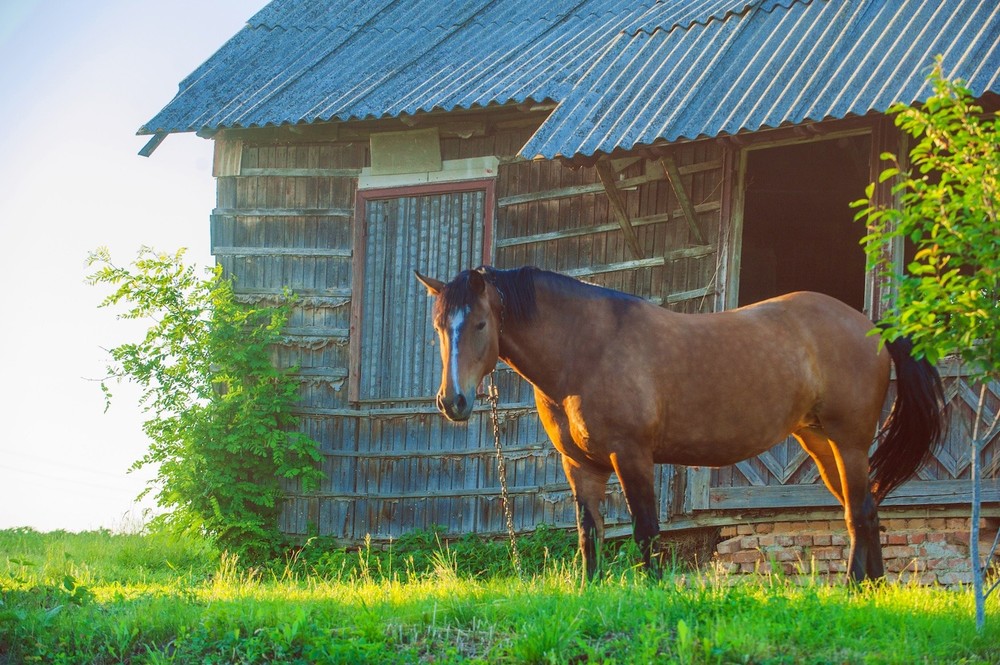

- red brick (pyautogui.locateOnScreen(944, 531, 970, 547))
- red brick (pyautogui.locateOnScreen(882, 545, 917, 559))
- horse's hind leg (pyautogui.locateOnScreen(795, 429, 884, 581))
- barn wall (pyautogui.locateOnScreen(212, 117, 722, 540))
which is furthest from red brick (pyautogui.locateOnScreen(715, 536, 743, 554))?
horse's hind leg (pyautogui.locateOnScreen(795, 429, 884, 581))

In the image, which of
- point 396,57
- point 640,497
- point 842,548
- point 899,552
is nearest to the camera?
point 640,497

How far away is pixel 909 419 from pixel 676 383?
1.62m

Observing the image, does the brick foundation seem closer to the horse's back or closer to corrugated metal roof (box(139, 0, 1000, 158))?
the horse's back

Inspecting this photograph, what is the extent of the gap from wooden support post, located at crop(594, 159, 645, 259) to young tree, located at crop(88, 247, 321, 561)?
369 cm

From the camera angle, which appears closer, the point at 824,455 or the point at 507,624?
the point at 507,624

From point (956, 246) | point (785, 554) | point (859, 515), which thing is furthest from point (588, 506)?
point (785, 554)

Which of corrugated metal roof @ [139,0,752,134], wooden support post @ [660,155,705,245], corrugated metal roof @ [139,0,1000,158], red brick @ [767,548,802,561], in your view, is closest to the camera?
corrugated metal roof @ [139,0,1000,158]

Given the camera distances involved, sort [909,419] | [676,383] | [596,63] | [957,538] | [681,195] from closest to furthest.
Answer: [676,383] → [909,419] → [957,538] → [681,195] → [596,63]

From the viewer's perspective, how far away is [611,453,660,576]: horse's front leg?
7.61 meters

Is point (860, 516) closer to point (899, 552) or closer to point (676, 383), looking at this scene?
point (676, 383)

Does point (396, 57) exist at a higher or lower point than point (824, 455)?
higher

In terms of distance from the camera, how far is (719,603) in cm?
646

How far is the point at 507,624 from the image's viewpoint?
6461 millimetres

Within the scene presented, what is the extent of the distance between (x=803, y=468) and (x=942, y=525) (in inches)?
44.0
